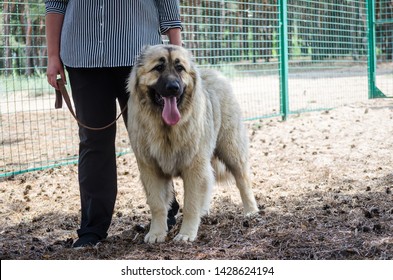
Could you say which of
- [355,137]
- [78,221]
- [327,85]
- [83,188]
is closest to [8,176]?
[78,221]

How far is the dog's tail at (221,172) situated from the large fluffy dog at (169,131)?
0.62 m

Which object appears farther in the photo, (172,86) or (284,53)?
(284,53)

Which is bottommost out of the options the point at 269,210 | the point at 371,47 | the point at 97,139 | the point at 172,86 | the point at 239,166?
the point at 269,210

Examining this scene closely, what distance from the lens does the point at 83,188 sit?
164 inches

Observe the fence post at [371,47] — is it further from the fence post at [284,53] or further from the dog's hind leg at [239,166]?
the dog's hind leg at [239,166]

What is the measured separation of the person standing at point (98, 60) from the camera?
13.0ft

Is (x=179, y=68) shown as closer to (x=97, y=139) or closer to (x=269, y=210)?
(x=97, y=139)

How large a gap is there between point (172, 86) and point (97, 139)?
0.72 meters

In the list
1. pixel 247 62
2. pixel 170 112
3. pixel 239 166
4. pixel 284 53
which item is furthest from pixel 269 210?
pixel 247 62

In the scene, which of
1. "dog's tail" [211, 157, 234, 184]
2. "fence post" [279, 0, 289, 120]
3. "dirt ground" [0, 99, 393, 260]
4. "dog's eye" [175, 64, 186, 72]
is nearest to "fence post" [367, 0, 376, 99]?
"fence post" [279, 0, 289, 120]

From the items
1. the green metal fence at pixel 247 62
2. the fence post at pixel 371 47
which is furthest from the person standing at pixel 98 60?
the fence post at pixel 371 47

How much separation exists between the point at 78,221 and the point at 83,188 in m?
0.96

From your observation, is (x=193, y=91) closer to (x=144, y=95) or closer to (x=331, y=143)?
(x=144, y=95)

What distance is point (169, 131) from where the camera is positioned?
4.02 meters
